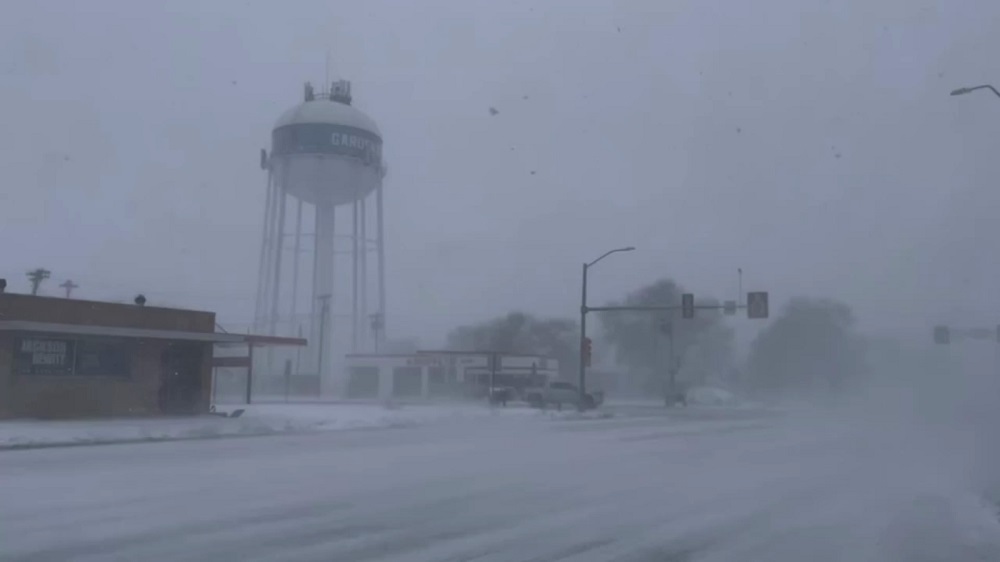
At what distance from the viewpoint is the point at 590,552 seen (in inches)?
475

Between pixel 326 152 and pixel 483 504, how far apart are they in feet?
211

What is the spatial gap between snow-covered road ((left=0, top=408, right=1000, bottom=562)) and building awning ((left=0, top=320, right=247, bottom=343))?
33.4 feet

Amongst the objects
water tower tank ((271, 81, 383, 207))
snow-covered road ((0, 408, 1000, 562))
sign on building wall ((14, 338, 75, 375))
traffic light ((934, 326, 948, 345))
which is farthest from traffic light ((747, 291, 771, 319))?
water tower tank ((271, 81, 383, 207))

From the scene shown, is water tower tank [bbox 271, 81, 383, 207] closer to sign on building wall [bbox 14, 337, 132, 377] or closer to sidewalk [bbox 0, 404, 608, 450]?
sidewalk [bbox 0, 404, 608, 450]

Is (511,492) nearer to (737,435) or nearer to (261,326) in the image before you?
(737,435)

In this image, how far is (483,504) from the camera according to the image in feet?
53.0

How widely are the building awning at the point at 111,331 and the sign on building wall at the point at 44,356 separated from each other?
1.68 ft

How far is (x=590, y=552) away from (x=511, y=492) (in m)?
5.86

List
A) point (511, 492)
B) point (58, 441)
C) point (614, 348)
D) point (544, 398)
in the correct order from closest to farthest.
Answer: point (511, 492) < point (58, 441) < point (544, 398) < point (614, 348)

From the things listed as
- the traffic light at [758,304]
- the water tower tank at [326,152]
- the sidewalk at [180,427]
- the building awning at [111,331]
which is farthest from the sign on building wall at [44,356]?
the water tower tank at [326,152]

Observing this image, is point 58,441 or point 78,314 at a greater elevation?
point 78,314

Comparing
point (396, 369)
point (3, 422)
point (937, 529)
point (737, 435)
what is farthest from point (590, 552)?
point (396, 369)

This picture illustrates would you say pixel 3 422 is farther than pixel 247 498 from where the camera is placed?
Yes

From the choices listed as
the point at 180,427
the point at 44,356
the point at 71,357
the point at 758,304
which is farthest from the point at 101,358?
the point at 758,304
